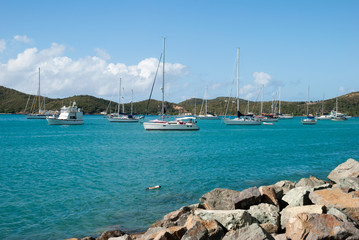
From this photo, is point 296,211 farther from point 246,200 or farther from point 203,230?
point 203,230

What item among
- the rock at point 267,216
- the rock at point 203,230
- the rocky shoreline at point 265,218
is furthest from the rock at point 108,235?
the rock at point 267,216

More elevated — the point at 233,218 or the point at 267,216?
the point at 233,218

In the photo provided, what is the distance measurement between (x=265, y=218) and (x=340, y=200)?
9.82 ft

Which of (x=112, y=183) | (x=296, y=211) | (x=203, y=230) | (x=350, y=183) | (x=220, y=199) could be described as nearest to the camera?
(x=203, y=230)

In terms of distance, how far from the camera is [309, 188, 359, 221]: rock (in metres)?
9.42

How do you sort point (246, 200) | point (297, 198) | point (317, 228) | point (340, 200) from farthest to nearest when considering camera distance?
1. point (297, 198)
2. point (246, 200)
3. point (340, 200)
4. point (317, 228)

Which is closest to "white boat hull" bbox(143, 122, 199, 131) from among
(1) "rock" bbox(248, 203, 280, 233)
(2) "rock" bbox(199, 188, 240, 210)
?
(2) "rock" bbox(199, 188, 240, 210)

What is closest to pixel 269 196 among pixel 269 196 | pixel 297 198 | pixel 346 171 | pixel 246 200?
pixel 269 196

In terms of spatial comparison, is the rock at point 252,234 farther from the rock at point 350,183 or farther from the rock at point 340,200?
the rock at point 350,183

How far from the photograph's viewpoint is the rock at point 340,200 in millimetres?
9422

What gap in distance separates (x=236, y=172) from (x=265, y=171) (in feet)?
7.61

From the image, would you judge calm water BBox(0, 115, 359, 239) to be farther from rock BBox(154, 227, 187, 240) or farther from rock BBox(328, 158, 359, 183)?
rock BBox(154, 227, 187, 240)

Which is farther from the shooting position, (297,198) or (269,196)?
(269,196)

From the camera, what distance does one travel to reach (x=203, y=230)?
803 centimetres
